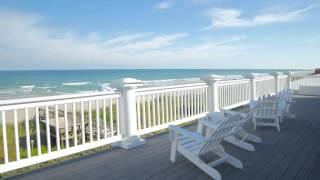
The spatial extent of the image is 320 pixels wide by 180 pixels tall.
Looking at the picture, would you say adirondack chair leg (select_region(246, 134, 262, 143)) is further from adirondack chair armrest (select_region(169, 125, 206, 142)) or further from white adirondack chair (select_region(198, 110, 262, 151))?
adirondack chair armrest (select_region(169, 125, 206, 142))

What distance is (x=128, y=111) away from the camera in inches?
175

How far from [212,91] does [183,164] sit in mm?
3023

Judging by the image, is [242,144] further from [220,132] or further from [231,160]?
[220,132]

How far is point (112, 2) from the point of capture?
1472cm

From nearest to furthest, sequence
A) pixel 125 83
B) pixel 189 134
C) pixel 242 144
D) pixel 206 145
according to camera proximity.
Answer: pixel 206 145, pixel 189 134, pixel 242 144, pixel 125 83

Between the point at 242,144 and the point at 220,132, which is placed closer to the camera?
the point at 220,132

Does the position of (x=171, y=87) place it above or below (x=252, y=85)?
above

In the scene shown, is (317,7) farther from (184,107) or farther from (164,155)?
(164,155)

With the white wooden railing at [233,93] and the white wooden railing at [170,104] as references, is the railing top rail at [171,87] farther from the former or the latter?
the white wooden railing at [233,93]

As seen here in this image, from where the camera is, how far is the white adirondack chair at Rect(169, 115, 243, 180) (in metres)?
3.14

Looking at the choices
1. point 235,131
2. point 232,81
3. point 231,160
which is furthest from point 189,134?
point 232,81

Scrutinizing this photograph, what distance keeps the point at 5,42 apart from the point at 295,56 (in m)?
29.7

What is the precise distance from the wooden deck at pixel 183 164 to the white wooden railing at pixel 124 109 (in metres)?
0.21

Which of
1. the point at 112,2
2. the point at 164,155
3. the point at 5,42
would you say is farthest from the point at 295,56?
the point at 5,42
